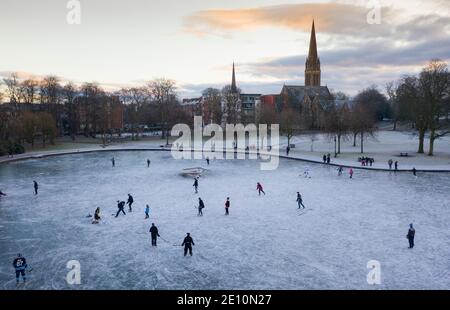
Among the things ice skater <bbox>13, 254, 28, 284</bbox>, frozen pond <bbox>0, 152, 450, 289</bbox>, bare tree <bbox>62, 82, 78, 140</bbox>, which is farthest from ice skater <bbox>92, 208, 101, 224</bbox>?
bare tree <bbox>62, 82, 78, 140</bbox>

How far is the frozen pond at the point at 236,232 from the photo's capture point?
12.8m

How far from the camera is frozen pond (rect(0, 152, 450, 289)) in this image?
1283 centimetres

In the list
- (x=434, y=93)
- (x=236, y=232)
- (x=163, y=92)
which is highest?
(x=163, y=92)

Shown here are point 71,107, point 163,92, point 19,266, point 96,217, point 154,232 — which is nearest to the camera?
point 19,266

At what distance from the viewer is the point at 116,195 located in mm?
26000

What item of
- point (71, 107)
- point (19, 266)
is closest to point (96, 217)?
point (19, 266)

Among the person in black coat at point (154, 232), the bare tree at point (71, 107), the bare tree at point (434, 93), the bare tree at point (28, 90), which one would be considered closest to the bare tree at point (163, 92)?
the bare tree at point (71, 107)

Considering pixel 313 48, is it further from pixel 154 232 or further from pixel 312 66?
pixel 154 232

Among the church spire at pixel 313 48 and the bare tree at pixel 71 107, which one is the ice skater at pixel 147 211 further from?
the church spire at pixel 313 48

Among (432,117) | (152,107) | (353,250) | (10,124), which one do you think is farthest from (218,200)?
(152,107)

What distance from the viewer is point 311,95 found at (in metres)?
113

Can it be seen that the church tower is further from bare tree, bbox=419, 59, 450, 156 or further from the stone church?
bare tree, bbox=419, 59, 450, 156

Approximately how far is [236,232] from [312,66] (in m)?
113
